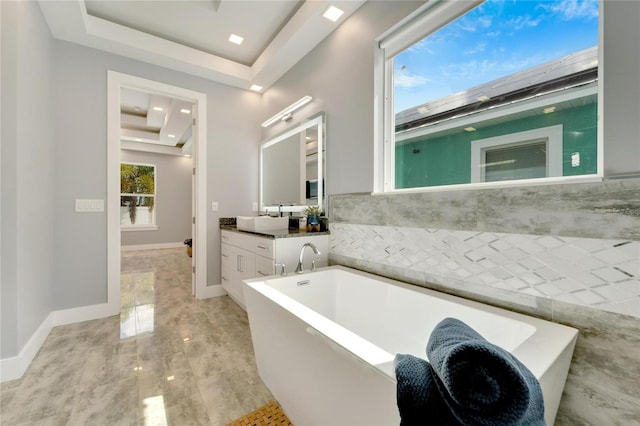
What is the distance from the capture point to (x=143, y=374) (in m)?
1.75

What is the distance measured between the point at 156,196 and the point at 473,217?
7.71 metres

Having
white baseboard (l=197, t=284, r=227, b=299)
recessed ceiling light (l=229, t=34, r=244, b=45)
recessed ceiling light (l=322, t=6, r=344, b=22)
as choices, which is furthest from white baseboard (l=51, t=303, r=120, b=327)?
recessed ceiling light (l=322, t=6, r=344, b=22)

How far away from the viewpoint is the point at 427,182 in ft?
5.98

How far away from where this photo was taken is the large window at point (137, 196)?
6.77m

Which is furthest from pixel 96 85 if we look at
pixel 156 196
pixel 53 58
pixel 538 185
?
pixel 156 196

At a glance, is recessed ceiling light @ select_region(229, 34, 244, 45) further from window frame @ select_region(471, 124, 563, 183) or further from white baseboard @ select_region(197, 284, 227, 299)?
white baseboard @ select_region(197, 284, 227, 299)

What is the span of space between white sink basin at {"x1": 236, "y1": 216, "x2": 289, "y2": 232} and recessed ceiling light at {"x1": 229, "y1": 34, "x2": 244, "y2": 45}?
1923 millimetres

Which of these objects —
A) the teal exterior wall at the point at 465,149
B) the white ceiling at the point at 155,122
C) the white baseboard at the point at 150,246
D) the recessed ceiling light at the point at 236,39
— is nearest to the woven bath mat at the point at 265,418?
the teal exterior wall at the point at 465,149

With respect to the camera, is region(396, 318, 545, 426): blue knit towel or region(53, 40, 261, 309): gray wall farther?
region(53, 40, 261, 309): gray wall

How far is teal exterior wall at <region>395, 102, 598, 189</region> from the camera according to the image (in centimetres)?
119

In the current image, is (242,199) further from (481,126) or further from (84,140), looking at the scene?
(481,126)

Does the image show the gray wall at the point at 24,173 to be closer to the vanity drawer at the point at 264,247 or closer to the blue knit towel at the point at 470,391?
the vanity drawer at the point at 264,247

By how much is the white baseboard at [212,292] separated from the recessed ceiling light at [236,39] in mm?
2842

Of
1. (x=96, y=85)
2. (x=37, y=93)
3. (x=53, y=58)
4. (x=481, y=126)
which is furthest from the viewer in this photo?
(x=96, y=85)
